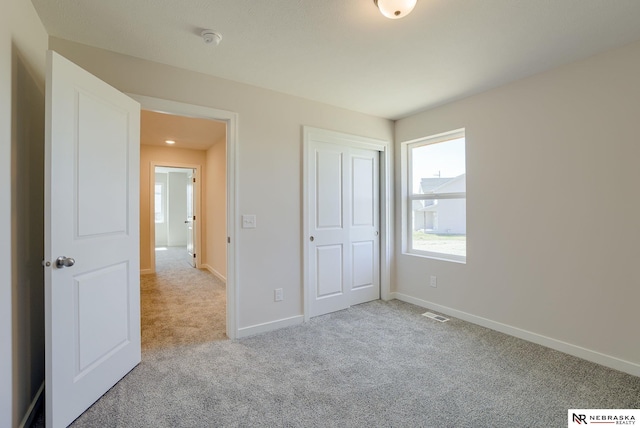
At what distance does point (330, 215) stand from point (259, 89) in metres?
1.53

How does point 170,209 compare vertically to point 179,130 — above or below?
below

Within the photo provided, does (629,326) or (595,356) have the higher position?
(629,326)

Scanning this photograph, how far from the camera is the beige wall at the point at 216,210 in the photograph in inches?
A: 198

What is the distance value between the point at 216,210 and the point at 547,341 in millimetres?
4921

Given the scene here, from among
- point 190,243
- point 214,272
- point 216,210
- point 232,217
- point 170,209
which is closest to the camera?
point 232,217

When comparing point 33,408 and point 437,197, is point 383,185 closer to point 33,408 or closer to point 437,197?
point 437,197

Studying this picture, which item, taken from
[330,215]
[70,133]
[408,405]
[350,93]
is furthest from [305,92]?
[408,405]

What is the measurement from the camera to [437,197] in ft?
11.8

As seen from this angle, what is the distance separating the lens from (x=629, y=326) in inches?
85.8

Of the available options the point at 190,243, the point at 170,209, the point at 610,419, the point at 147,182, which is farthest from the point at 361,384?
the point at 170,209

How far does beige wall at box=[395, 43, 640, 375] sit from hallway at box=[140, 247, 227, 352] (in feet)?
8.69

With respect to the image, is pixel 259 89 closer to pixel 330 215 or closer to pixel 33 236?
pixel 330 215

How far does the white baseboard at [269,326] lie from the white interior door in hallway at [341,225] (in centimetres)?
21

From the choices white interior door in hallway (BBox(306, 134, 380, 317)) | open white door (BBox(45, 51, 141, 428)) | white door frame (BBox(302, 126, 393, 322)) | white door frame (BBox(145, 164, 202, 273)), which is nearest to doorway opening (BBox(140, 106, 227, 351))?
white door frame (BBox(145, 164, 202, 273))
